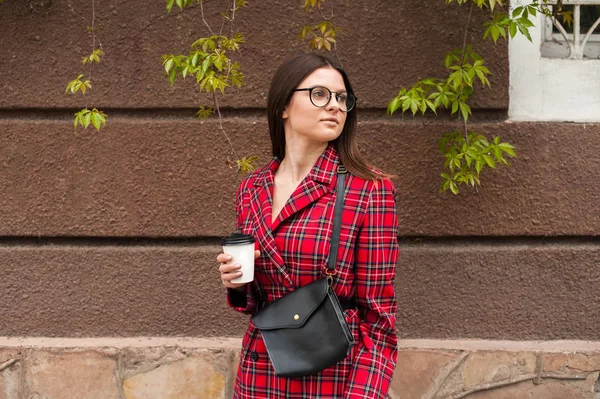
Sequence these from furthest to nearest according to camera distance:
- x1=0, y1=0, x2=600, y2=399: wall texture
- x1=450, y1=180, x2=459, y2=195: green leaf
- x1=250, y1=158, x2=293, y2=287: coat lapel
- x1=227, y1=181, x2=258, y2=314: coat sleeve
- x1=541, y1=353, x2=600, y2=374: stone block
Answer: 1. x1=0, y1=0, x2=600, y2=399: wall texture
2. x1=541, y1=353, x2=600, y2=374: stone block
3. x1=450, y1=180, x2=459, y2=195: green leaf
4. x1=227, y1=181, x2=258, y2=314: coat sleeve
5. x1=250, y1=158, x2=293, y2=287: coat lapel

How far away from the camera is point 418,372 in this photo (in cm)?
362

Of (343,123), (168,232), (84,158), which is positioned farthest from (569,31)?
(84,158)

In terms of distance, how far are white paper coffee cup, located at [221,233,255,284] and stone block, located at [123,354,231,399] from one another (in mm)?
1589

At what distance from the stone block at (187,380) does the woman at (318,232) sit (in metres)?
1.26

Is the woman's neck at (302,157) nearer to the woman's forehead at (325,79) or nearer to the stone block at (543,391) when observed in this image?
the woman's forehead at (325,79)

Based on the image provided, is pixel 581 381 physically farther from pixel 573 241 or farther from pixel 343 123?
pixel 343 123

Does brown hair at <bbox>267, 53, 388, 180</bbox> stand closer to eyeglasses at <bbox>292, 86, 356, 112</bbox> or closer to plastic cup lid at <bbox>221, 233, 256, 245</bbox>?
eyeglasses at <bbox>292, 86, 356, 112</bbox>

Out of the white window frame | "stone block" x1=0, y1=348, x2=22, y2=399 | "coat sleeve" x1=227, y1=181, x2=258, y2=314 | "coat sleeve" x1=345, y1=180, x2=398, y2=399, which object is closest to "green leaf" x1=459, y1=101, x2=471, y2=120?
the white window frame

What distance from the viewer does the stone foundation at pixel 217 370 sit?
11.8 feet

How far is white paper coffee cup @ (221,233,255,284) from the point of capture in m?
2.16

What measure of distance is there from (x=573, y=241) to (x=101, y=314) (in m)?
2.42

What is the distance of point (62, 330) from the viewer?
3.82m

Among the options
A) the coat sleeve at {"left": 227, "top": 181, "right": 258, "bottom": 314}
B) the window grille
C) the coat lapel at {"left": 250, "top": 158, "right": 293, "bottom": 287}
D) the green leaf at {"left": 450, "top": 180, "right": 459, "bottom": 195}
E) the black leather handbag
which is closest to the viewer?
the black leather handbag

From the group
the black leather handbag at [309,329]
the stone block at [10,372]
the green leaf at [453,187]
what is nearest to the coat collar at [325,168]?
the black leather handbag at [309,329]
